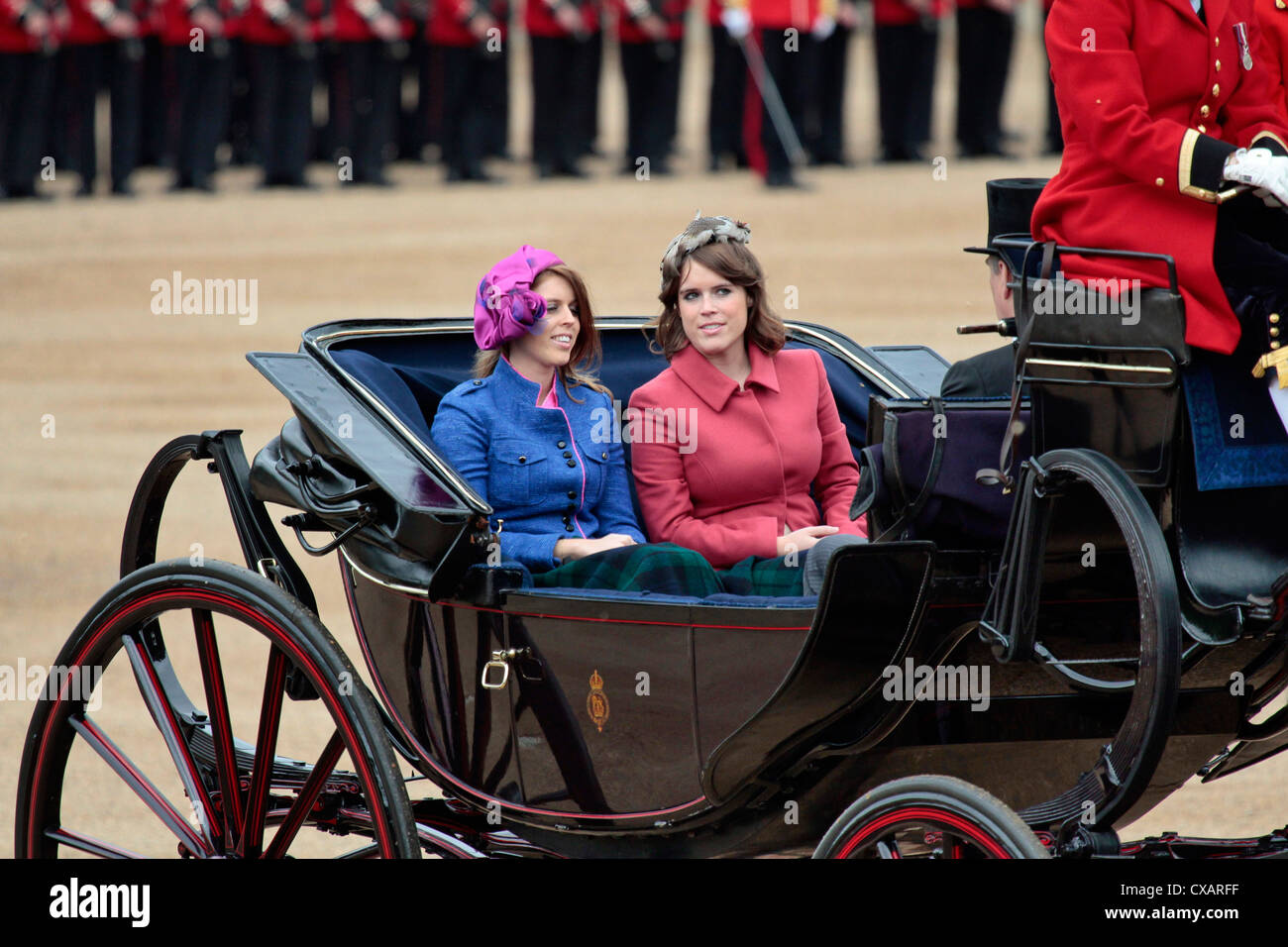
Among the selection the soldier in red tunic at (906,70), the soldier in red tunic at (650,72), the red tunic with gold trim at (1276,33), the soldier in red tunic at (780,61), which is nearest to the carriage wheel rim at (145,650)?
the red tunic with gold trim at (1276,33)

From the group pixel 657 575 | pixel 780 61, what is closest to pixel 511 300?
pixel 657 575

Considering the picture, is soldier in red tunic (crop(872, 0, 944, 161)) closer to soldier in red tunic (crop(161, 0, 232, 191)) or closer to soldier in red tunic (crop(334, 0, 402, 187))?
soldier in red tunic (crop(334, 0, 402, 187))

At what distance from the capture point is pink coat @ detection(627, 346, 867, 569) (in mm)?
3430

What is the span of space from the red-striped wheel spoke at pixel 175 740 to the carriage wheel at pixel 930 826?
1.03m

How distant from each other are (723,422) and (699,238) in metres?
0.32

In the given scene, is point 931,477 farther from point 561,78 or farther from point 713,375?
point 561,78

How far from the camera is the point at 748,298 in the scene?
11.5 ft

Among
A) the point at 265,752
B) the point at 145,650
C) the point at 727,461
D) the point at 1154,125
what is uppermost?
the point at 1154,125

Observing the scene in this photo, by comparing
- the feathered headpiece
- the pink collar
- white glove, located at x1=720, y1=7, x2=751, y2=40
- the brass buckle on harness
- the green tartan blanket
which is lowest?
the green tartan blanket

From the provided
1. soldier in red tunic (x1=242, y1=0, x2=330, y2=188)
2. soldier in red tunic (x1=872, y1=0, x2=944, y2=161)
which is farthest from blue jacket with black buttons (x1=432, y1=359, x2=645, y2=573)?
soldier in red tunic (x1=872, y1=0, x2=944, y2=161)

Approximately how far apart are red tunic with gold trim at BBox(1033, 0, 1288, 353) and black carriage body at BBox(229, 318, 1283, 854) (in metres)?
0.32

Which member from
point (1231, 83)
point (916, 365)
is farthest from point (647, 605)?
point (916, 365)

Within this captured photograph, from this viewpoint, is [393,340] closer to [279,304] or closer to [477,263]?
[279,304]
